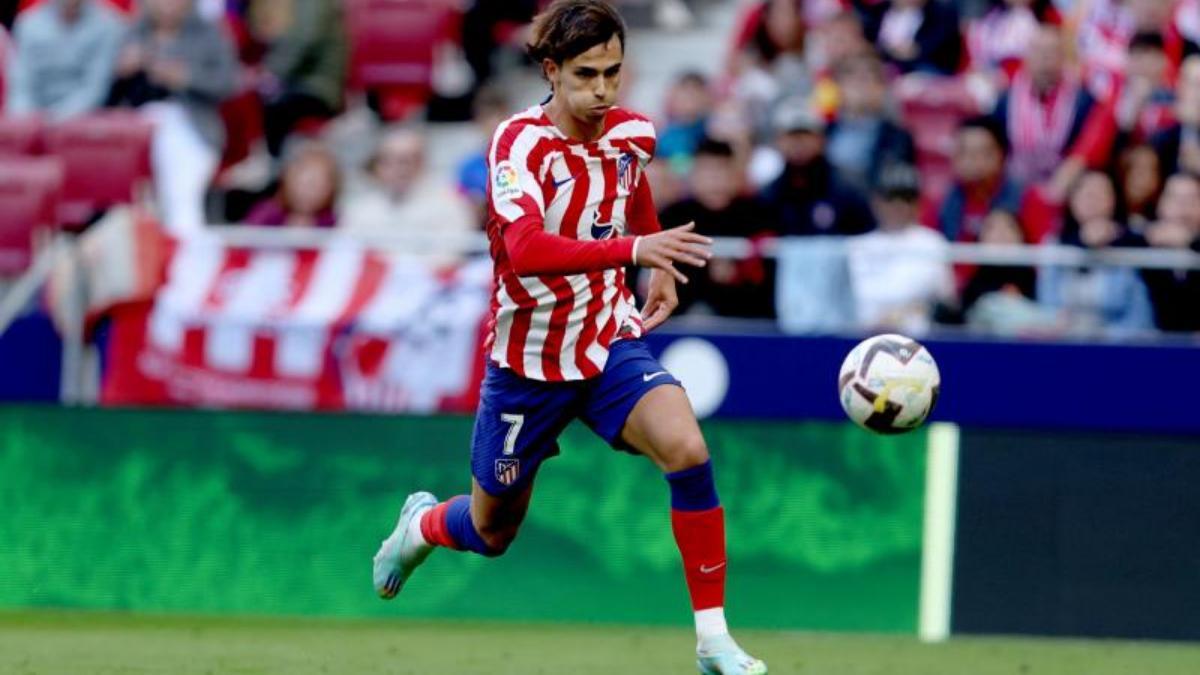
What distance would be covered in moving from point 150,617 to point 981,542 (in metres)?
3.94

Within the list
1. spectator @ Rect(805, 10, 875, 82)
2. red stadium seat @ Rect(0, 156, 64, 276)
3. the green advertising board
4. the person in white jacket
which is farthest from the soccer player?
spectator @ Rect(805, 10, 875, 82)

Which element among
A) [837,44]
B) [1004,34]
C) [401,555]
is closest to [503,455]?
[401,555]

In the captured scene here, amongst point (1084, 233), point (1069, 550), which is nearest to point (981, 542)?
point (1069, 550)

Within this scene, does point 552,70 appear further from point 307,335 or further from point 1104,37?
point 1104,37

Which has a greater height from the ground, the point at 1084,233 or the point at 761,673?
the point at 1084,233

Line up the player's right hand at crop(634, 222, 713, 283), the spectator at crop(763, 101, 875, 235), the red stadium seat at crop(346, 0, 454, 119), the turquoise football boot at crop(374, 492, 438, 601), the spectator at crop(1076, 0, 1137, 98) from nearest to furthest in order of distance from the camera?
the player's right hand at crop(634, 222, 713, 283), the turquoise football boot at crop(374, 492, 438, 601), the spectator at crop(763, 101, 875, 235), the spectator at crop(1076, 0, 1137, 98), the red stadium seat at crop(346, 0, 454, 119)

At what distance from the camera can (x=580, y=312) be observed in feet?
25.5

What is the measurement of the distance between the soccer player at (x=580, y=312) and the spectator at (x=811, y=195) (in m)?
4.45

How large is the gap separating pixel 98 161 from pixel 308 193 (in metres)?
1.53

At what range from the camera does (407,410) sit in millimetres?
11812

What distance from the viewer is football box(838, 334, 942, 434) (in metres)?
7.77

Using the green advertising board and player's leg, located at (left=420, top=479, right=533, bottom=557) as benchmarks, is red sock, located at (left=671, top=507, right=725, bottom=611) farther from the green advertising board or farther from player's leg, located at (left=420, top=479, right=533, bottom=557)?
the green advertising board

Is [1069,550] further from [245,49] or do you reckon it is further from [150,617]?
[245,49]

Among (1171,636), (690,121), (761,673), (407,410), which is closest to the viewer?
(761,673)
